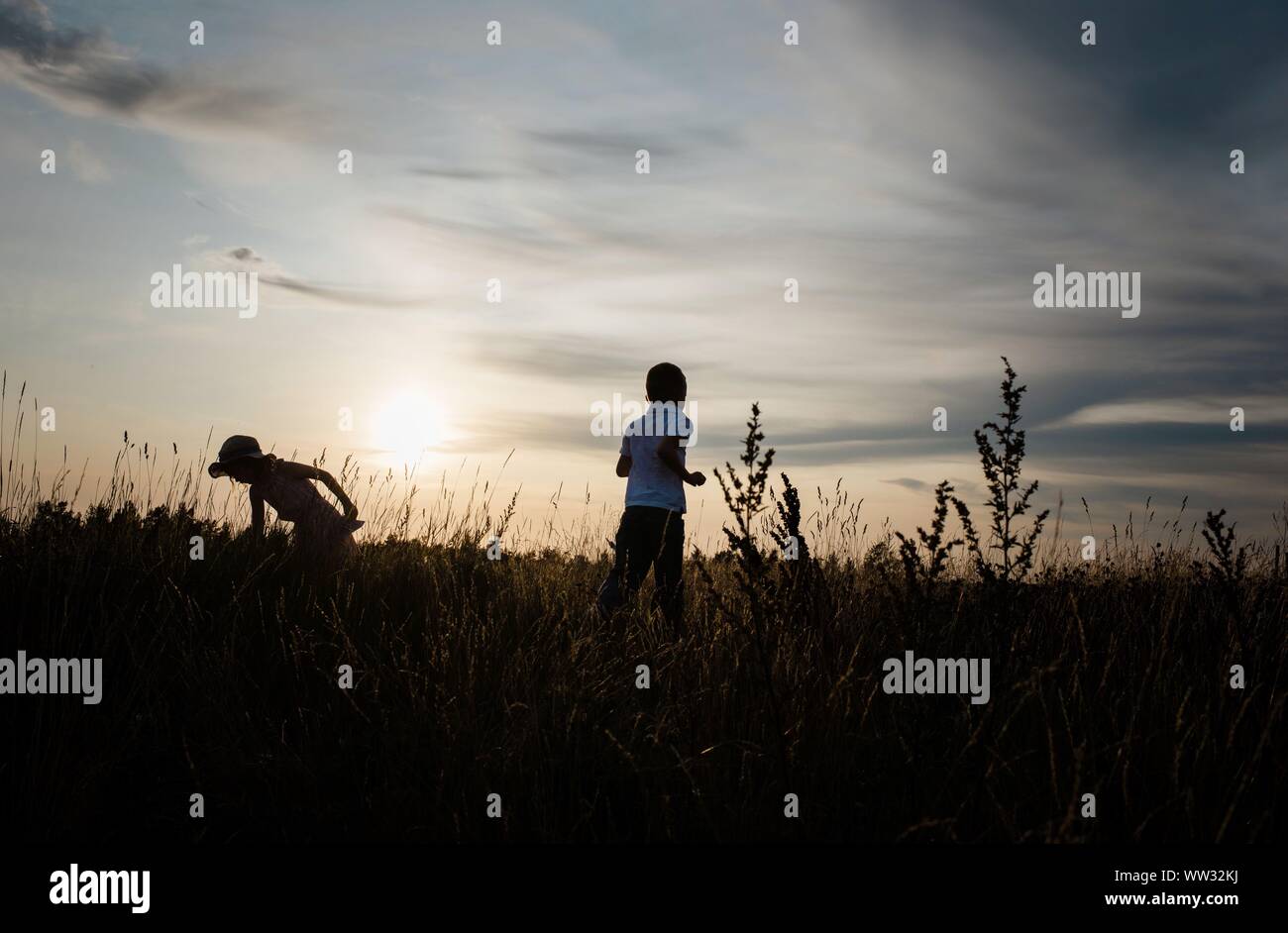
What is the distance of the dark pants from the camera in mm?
6172

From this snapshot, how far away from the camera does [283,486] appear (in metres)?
7.34

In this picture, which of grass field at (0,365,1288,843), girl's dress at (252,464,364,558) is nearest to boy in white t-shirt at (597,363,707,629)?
grass field at (0,365,1288,843)

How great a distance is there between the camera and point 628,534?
632 cm

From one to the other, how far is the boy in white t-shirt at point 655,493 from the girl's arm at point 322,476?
104 inches

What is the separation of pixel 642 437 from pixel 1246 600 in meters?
5.60

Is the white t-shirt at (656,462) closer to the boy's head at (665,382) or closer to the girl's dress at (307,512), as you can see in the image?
the boy's head at (665,382)

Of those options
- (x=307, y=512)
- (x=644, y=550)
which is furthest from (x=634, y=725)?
(x=307, y=512)

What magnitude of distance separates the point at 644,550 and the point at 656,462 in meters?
0.69

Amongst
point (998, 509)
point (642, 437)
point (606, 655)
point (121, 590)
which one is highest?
point (642, 437)

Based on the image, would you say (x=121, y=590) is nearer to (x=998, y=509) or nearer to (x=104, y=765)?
(x=104, y=765)

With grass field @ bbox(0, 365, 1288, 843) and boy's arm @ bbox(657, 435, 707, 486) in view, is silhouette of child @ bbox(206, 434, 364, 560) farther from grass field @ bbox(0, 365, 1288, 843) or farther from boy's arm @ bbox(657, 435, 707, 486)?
boy's arm @ bbox(657, 435, 707, 486)

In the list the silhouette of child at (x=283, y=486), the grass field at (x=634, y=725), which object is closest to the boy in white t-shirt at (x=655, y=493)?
the grass field at (x=634, y=725)
